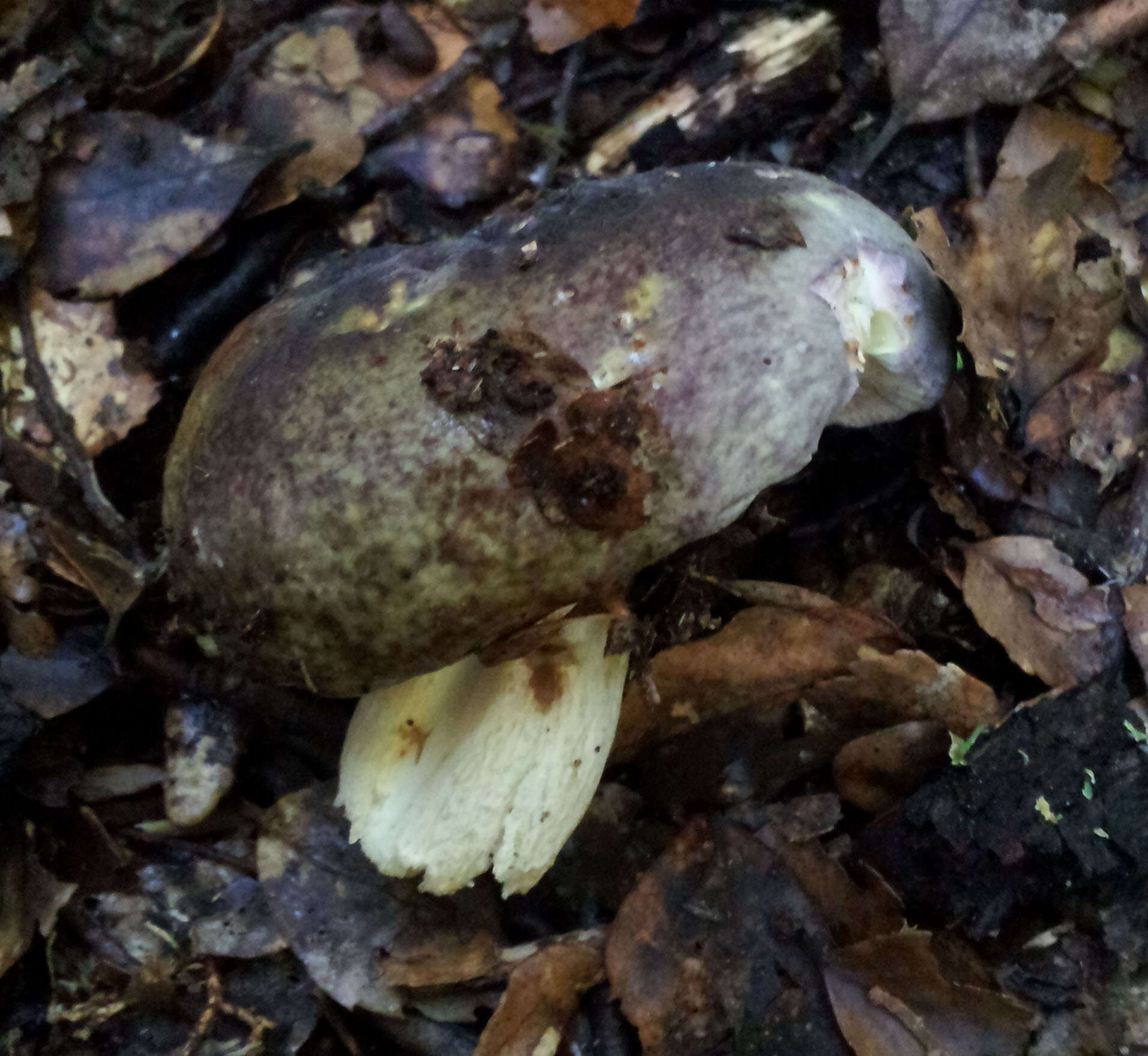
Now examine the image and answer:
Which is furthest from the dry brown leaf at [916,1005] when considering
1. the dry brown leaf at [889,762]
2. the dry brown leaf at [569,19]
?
the dry brown leaf at [569,19]

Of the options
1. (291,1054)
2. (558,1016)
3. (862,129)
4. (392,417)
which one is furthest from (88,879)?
(862,129)

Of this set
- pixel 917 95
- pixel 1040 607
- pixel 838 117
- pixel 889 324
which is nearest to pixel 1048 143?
pixel 917 95

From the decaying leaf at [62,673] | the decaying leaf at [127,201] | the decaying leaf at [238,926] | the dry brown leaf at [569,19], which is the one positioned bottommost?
the decaying leaf at [238,926]

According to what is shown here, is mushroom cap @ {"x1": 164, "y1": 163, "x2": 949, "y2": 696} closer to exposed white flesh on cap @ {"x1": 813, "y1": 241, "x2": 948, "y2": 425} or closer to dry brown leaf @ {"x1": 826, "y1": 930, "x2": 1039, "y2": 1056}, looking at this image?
exposed white flesh on cap @ {"x1": 813, "y1": 241, "x2": 948, "y2": 425}

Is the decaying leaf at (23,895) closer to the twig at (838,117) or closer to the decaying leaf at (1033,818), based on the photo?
the decaying leaf at (1033,818)

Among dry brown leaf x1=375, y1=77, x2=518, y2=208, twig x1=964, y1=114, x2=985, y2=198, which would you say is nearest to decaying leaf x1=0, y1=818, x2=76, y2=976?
dry brown leaf x1=375, y1=77, x2=518, y2=208
